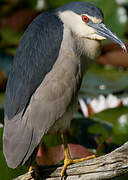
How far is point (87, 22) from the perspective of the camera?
7.23 ft

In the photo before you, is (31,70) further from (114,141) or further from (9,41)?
(9,41)

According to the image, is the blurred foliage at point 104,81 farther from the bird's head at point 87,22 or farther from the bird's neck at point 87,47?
the bird's head at point 87,22

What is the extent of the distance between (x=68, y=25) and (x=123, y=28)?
1869 millimetres

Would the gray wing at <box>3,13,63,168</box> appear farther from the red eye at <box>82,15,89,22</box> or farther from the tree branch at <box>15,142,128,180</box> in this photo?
the tree branch at <box>15,142,128,180</box>

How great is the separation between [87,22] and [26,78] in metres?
0.39

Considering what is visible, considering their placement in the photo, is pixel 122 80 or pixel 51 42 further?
pixel 122 80

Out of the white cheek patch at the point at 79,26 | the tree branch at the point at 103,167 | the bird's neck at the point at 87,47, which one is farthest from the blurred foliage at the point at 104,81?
the tree branch at the point at 103,167

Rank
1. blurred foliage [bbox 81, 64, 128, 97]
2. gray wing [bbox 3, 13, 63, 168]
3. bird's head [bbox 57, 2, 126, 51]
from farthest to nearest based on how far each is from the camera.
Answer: blurred foliage [bbox 81, 64, 128, 97] → bird's head [bbox 57, 2, 126, 51] → gray wing [bbox 3, 13, 63, 168]

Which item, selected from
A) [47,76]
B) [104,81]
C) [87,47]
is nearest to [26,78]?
[47,76]

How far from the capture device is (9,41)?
13.2 ft

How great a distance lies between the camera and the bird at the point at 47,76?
1979 mm

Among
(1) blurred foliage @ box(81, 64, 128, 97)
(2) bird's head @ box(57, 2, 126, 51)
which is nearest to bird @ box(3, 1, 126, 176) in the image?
(2) bird's head @ box(57, 2, 126, 51)

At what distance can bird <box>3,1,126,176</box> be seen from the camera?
198 centimetres

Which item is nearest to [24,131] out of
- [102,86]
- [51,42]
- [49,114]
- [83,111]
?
[49,114]
